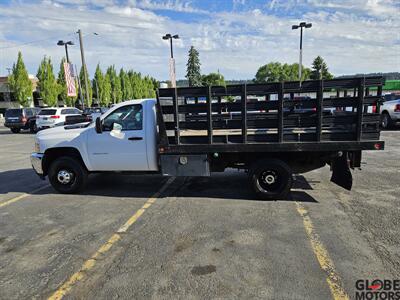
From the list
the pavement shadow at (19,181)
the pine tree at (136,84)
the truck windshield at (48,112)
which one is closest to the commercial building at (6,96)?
the pine tree at (136,84)

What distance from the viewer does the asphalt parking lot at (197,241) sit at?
3.30m

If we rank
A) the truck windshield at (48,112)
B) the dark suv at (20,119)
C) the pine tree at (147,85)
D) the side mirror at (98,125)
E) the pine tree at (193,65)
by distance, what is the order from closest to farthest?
the side mirror at (98,125) < the truck windshield at (48,112) < the dark suv at (20,119) < the pine tree at (147,85) < the pine tree at (193,65)

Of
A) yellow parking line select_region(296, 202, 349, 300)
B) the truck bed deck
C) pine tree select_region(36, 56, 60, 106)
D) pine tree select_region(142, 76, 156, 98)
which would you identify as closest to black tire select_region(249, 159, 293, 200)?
the truck bed deck

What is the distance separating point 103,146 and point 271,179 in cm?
328

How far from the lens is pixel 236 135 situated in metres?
5.64

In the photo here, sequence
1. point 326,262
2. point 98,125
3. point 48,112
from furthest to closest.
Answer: point 48,112
point 98,125
point 326,262

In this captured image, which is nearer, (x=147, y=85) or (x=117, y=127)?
(x=117, y=127)

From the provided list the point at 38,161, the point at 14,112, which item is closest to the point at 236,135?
the point at 38,161

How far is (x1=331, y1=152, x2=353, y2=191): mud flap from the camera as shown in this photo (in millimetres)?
5754

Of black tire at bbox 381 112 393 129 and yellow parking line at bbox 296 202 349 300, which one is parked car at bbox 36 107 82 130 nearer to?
yellow parking line at bbox 296 202 349 300

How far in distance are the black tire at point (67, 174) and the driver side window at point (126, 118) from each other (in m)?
1.04

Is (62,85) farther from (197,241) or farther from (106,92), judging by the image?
(197,241)

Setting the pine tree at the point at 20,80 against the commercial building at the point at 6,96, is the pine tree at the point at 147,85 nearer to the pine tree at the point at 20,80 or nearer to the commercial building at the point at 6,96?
the commercial building at the point at 6,96

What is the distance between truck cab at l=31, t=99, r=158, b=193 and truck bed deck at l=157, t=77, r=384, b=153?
1.53ft
